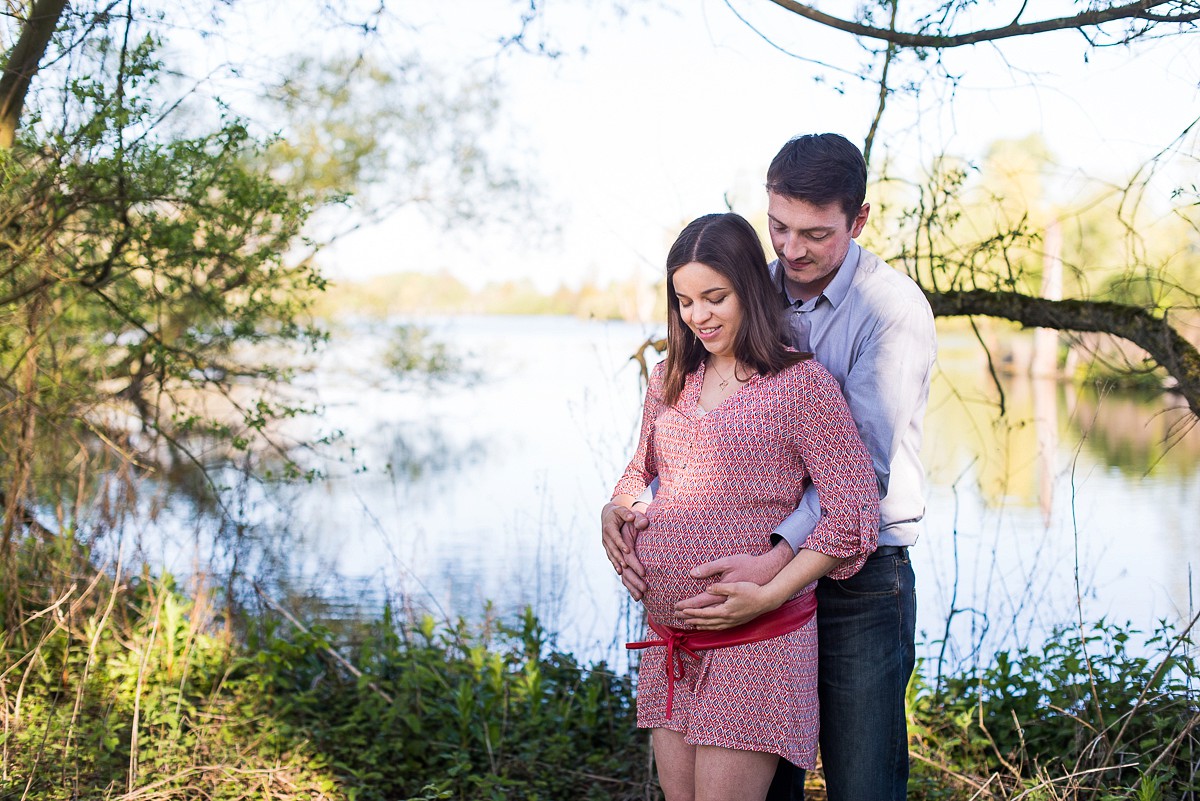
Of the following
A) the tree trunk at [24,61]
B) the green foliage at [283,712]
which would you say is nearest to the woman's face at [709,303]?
the green foliage at [283,712]

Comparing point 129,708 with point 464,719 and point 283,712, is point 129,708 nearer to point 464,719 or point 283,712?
point 283,712

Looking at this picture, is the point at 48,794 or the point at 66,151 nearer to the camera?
the point at 48,794

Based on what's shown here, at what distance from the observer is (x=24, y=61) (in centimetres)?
411

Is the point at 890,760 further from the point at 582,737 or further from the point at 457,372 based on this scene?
Answer: the point at 457,372

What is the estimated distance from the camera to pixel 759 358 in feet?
7.33

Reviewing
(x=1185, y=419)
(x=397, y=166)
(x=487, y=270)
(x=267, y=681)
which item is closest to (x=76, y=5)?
(x=267, y=681)

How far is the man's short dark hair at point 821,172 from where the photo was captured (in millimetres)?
2244

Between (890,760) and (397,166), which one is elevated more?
(397,166)

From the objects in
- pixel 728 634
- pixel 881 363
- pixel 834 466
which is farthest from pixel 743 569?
pixel 881 363

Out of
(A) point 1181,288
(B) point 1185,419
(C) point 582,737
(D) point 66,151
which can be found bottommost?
(C) point 582,737

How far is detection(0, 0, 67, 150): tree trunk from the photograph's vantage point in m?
4.04

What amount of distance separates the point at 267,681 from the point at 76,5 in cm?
274

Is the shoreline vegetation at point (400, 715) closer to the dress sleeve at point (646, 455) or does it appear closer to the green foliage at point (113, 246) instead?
the green foliage at point (113, 246)

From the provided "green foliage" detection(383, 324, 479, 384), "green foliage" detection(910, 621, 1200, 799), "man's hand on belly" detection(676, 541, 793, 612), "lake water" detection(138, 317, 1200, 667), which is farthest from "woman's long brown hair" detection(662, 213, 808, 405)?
"green foliage" detection(383, 324, 479, 384)
